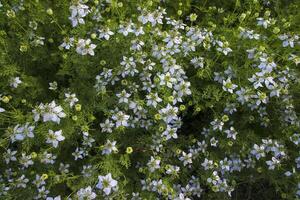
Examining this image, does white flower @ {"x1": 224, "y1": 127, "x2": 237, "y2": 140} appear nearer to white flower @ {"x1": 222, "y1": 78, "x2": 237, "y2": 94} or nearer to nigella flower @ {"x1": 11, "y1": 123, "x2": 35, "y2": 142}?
white flower @ {"x1": 222, "y1": 78, "x2": 237, "y2": 94}

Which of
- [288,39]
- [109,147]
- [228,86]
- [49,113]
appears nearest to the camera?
[49,113]

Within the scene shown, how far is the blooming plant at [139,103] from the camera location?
3.19m

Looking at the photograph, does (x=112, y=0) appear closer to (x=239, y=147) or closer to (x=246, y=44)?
(x=246, y=44)

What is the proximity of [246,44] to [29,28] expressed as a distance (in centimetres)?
191

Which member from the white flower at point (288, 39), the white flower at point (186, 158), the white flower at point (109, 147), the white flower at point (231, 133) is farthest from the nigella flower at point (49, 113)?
the white flower at point (288, 39)

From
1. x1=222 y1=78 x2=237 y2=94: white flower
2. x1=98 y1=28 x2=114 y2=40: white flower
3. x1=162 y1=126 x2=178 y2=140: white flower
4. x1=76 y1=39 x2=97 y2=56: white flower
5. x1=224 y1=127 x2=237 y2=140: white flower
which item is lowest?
x1=224 y1=127 x2=237 y2=140: white flower

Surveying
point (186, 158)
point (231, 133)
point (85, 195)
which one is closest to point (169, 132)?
point (186, 158)

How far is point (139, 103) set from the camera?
3.23 metres

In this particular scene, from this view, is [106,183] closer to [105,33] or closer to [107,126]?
[107,126]

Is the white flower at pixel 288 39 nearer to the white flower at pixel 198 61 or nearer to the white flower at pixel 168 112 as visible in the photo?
the white flower at pixel 198 61

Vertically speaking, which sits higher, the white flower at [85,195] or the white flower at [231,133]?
the white flower at [231,133]

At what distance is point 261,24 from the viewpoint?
3.66 m

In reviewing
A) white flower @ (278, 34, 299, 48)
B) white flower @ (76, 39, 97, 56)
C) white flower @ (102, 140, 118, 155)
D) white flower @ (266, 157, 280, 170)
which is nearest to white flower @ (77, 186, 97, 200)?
white flower @ (102, 140, 118, 155)

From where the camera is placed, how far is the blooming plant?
319cm
